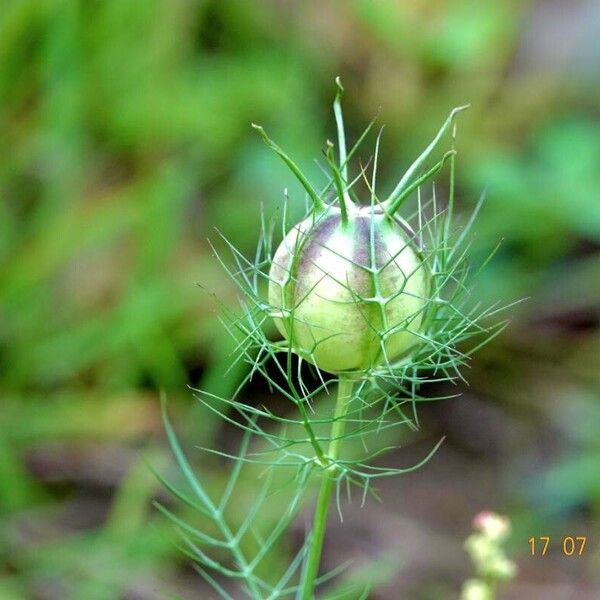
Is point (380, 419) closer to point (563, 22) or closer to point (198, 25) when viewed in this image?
point (198, 25)

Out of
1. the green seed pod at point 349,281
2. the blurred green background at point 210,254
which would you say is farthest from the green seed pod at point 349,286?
the blurred green background at point 210,254

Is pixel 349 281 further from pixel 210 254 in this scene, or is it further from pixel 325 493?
pixel 210 254

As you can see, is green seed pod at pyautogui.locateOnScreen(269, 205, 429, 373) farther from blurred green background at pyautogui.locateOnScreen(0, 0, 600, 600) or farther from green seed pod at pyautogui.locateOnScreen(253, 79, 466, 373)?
blurred green background at pyautogui.locateOnScreen(0, 0, 600, 600)

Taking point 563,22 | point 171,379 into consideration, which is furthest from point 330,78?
point 171,379

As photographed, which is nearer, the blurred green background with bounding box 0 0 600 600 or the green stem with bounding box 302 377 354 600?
Result: the green stem with bounding box 302 377 354 600

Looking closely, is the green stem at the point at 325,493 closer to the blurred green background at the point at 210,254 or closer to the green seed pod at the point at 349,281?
the green seed pod at the point at 349,281

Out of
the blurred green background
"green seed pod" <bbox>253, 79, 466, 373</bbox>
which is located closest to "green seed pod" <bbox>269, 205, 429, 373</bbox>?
"green seed pod" <bbox>253, 79, 466, 373</bbox>
